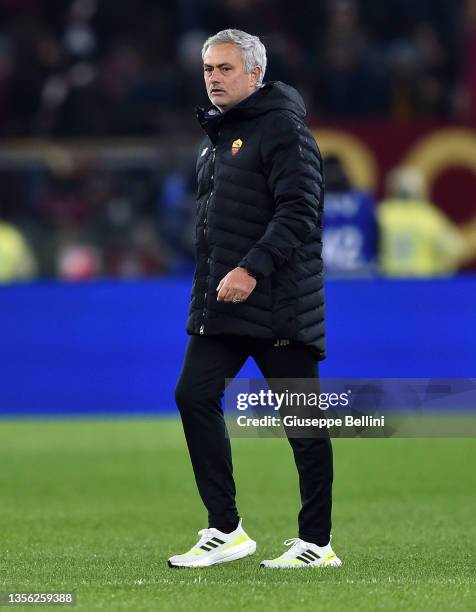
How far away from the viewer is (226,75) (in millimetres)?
5547

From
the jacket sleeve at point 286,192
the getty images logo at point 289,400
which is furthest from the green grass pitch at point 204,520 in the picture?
the jacket sleeve at point 286,192

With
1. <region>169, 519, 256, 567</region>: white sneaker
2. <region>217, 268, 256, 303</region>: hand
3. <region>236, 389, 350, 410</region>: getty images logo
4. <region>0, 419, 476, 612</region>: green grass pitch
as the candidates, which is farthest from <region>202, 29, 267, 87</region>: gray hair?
<region>0, 419, 476, 612</region>: green grass pitch

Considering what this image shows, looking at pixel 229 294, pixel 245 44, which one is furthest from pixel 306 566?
pixel 245 44

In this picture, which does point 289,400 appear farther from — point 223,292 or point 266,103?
point 266,103

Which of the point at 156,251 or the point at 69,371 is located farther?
the point at 156,251

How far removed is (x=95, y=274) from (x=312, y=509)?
22.5 ft

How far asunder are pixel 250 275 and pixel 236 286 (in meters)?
0.06

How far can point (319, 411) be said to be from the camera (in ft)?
18.1

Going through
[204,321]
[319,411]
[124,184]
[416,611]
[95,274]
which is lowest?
[416,611]

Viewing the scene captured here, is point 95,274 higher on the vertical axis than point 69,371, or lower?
higher

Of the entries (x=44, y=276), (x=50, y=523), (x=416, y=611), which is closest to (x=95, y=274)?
(x=44, y=276)

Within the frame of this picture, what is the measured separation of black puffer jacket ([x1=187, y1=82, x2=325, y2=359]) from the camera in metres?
5.39

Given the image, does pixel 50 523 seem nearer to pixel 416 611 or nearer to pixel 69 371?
pixel 416 611

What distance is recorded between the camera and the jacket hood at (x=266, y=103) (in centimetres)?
551
